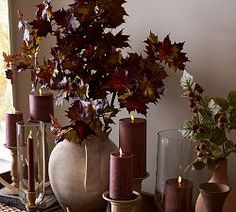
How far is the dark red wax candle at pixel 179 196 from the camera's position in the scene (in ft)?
4.33

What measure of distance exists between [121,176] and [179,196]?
0.62ft

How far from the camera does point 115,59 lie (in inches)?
54.9

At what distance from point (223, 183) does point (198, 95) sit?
24 centimetres

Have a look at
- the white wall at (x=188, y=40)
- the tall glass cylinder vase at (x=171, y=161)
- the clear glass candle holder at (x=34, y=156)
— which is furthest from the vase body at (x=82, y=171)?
the white wall at (x=188, y=40)

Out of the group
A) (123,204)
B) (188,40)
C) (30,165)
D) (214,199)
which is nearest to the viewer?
(214,199)

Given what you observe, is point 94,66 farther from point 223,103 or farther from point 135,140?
point 223,103

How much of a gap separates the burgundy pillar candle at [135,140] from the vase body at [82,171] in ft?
0.17

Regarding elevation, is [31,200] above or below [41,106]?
below

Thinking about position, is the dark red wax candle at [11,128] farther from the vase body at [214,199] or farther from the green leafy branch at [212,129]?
the vase body at [214,199]

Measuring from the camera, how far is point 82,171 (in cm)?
141

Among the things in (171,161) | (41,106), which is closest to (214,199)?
(171,161)

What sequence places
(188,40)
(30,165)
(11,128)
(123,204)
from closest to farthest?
(123,204), (30,165), (188,40), (11,128)

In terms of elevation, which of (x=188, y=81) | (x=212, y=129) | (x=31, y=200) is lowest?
(x=31, y=200)

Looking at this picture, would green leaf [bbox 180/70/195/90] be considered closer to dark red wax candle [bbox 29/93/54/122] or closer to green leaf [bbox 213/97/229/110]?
green leaf [bbox 213/97/229/110]
